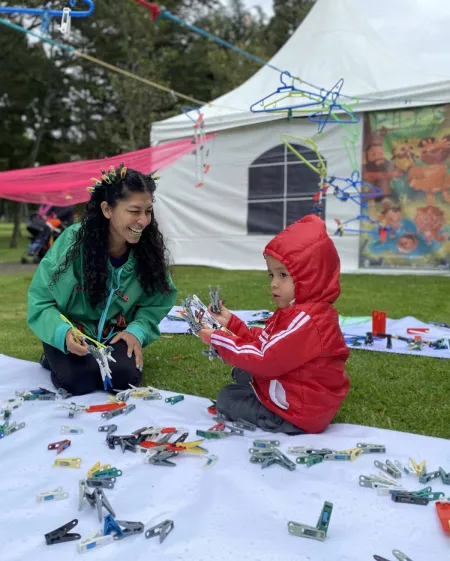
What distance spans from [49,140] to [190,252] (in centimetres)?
1438

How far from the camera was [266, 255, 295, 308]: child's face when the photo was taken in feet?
7.24

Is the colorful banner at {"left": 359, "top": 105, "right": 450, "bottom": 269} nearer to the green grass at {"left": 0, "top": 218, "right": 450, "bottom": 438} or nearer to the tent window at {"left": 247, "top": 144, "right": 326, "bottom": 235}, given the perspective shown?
the tent window at {"left": 247, "top": 144, "right": 326, "bottom": 235}

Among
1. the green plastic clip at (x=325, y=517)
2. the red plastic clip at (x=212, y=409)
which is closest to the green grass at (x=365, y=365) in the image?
the red plastic clip at (x=212, y=409)

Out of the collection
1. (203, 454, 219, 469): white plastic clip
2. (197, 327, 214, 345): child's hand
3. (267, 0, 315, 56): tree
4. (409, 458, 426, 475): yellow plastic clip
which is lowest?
(203, 454, 219, 469): white plastic clip

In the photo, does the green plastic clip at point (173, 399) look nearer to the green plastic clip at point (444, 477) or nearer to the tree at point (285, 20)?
the green plastic clip at point (444, 477)

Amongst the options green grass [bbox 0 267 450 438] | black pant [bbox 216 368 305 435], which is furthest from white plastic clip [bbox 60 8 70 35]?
black pant [bbox 216 368 305 435]

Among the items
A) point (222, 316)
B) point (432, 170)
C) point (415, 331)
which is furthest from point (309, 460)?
point (432, 170)

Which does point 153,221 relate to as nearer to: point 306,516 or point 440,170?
point 306,516

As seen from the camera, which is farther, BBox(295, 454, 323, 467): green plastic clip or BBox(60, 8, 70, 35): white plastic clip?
BBox(60, 8, 70, 35): white plastic clip

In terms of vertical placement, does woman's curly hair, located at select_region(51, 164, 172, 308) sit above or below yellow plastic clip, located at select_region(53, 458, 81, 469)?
above

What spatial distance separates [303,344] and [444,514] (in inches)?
29.3

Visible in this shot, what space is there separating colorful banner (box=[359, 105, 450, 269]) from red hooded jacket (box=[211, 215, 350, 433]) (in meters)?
5.90

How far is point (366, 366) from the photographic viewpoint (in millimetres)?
3430

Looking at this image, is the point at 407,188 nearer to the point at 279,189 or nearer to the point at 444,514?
the point at 279,189
